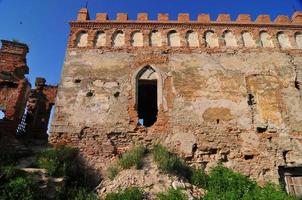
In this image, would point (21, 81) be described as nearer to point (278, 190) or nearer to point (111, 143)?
point (111, 143)

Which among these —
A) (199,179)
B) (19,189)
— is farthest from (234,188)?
(19,189)

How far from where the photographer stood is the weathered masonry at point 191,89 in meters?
10.1

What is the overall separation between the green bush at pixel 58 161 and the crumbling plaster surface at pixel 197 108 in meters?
0.68

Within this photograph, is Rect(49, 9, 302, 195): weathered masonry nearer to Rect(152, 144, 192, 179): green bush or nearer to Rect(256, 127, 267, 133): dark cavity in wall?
Rect(256, 127, 267, 133): dark cavity in wall

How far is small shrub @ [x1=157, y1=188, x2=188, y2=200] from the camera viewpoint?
7.50m

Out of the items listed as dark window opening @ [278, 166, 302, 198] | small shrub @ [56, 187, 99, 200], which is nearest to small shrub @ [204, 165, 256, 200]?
dark window opening @ [278, 166, 302, 198]

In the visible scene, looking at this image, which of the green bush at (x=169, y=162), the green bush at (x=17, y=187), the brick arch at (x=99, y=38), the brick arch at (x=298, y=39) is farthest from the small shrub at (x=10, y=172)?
the brick arch at (x=298, y=39)

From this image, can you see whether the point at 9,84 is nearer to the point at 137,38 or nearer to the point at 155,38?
the point at 137,38

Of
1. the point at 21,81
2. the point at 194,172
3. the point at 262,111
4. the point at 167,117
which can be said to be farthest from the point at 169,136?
the point at 21,81

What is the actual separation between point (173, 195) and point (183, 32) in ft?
22.4

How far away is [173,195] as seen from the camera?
7590mm

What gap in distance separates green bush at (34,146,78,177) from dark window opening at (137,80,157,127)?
3.68 m

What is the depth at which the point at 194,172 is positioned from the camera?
9.34 meters

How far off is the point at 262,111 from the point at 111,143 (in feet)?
16.4
